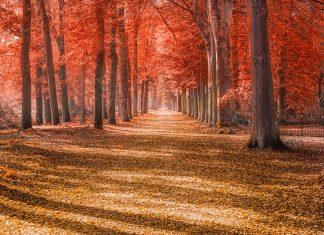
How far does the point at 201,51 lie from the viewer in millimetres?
34219

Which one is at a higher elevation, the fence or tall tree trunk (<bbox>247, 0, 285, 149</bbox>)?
tall tree trunk (<bbox>247, 0, 285, 149</bbox>)

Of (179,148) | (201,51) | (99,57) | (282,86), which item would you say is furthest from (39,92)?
(179,148)

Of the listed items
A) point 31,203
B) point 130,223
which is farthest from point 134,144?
point 130,223

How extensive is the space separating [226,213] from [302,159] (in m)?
7.01

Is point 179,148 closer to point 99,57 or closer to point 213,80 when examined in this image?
point 99,57

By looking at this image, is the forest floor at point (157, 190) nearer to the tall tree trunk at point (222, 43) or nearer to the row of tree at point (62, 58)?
the row of tree at point (62, 58)

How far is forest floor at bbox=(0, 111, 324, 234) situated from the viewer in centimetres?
693

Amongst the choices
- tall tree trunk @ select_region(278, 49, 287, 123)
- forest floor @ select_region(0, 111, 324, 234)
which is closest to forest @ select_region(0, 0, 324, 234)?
forest floor @ select_region(0, 111, 324, 234)

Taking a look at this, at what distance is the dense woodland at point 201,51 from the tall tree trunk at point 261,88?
0.04m

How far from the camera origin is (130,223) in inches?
274

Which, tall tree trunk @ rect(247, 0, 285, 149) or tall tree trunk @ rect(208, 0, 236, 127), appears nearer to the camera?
tall tree trunk @ rect(247, 0, 285, 149)

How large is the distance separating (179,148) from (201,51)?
18.5 m

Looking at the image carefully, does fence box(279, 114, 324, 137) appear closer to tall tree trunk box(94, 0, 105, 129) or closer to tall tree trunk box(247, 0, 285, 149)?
tall tree trunk box(247, 0, 285, 149)

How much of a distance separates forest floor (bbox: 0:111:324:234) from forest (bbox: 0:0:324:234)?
3 centimetres
